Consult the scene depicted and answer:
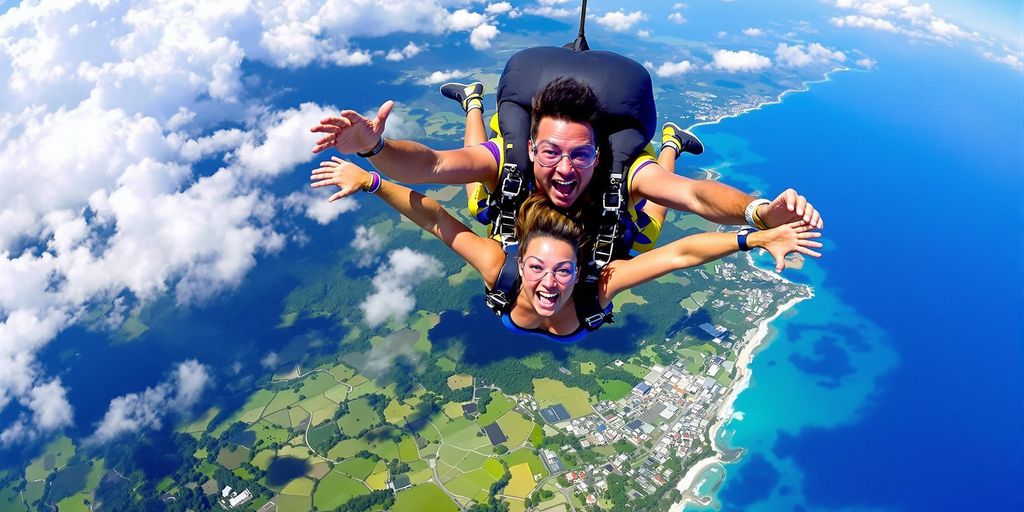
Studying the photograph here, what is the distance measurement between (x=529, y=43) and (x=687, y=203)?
297ft

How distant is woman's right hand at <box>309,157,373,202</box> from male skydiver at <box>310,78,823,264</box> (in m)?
0.38

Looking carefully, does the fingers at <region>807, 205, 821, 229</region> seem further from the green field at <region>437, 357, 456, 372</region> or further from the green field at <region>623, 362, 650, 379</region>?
the green field at <region>437, 357, 456, 372</region>

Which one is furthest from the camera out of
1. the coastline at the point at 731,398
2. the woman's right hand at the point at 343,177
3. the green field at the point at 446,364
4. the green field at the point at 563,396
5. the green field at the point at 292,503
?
the green field at the point at 446,364

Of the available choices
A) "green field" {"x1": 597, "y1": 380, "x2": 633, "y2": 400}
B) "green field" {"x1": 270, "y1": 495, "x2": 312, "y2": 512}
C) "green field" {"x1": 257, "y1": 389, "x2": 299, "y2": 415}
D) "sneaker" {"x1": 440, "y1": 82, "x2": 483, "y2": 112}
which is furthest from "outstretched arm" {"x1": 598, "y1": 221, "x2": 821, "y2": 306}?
"green field" {"x1": 257, "y1": 389, "x2": 299, "y2": 415}

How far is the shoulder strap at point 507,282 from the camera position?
12.9 feet

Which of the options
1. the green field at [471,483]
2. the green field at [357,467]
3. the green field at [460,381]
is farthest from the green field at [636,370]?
the green field at [357,467]

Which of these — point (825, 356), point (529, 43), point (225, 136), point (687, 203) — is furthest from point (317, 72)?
point (687, 203)

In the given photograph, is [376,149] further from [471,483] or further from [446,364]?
[446,364]

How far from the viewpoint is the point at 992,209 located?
50.3m

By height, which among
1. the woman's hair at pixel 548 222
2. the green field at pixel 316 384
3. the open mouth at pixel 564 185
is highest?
the open mouth at pixel 564 185

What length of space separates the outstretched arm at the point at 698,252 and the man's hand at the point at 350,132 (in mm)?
1966

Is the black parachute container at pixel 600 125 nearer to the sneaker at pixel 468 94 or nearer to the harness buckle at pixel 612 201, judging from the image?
the harness buckle at pixel 612 201

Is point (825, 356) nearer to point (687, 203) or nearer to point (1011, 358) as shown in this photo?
point (1011, 358)

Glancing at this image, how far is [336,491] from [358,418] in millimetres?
4594
